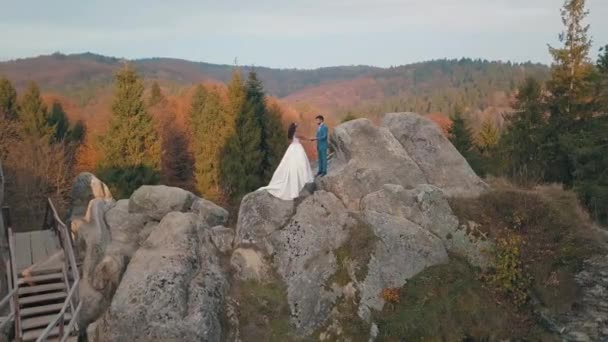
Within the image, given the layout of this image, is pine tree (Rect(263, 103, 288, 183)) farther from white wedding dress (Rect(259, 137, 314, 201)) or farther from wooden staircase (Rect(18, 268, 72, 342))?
wooden staircase (Rect(18, 268, 72, 342))

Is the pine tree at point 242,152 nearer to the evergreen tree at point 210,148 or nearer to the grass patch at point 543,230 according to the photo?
the evergreen tree at point 210,148

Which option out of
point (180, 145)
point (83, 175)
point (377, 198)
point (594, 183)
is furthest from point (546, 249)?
point (180, 145)

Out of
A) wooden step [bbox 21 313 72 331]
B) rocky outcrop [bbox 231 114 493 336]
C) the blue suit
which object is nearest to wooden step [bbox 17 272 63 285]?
wooden step [bbox 21 313 72 331]

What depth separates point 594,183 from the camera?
28328mm

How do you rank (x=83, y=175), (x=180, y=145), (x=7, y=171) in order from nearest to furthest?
(x=83, y=175) → (x=7, y=171) → (x=180, y=145)

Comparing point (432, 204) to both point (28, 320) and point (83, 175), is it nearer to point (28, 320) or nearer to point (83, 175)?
point (28, 320)

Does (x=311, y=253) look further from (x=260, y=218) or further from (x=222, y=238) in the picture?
(x=222, y=238)

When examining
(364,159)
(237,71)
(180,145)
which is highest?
(237,71)

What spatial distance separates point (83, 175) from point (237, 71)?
71.8 feet

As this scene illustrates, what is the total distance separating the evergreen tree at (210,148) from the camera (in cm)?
4950

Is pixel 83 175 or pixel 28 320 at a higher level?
pixel 83 175

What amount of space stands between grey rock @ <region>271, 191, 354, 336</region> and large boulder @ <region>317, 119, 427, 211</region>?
741 mm

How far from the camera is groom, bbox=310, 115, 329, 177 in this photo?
808 inches

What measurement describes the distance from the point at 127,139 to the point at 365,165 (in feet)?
87.5
